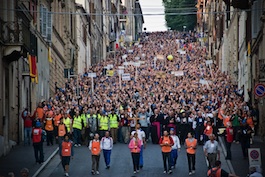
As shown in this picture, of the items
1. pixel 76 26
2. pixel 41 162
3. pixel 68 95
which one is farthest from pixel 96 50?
pixel 41 162

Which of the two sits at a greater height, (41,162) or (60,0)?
(60,0)

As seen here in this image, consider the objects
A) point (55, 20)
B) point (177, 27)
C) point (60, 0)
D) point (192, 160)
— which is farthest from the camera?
point (177, 27)

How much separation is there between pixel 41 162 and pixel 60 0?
29242 millimetres

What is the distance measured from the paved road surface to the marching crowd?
1.15 feet

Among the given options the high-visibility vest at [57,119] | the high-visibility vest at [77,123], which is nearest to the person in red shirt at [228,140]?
the high-visibility vest at [77,123]

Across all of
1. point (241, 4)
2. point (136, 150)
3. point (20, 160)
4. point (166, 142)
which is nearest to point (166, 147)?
point (166, 142)

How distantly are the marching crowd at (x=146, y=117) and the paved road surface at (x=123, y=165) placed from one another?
0.35 m

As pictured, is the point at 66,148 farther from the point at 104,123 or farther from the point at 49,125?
the point at 104,123

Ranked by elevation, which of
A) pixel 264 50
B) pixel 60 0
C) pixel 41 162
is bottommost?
pixel 41 162

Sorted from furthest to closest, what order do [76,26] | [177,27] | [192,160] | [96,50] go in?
1. [177,27]
2. [96,50]
3. [76,26]
4. [192,160]

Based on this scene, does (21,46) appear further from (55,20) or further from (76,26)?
(76,26)

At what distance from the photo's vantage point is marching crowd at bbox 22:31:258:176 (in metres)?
29.4

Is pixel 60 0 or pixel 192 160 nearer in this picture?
pixel 192 160

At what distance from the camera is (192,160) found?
28969 mm
